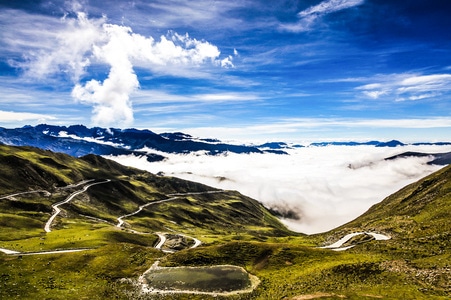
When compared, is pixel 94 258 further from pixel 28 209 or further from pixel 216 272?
pixel 28 209

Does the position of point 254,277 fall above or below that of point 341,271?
below

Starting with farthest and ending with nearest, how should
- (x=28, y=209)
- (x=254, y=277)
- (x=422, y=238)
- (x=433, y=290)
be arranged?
(x=28, y=209) → (x=422, y=238) → (x=254, y=277) → (x=433, y=290)

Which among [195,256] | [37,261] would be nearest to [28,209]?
[37,261]

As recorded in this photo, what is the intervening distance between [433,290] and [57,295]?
65.5 meters

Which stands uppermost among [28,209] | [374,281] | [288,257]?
[374,281]

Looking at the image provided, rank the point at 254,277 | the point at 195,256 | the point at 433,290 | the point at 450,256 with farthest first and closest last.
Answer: the point at 195,256 → the point at 254,277 → the point at 450,256 → the point at 433,290

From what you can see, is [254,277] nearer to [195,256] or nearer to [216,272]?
[216,272]

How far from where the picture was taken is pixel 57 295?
195 feet

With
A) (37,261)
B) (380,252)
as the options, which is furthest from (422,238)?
(37,261)

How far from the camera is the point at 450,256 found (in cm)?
6397

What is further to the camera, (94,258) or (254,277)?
(94,258)

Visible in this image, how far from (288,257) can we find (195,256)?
25.8 metres

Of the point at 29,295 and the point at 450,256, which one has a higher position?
the point at 450,256

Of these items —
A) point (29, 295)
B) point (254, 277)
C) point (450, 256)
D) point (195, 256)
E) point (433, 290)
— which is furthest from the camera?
point (195, 256)
